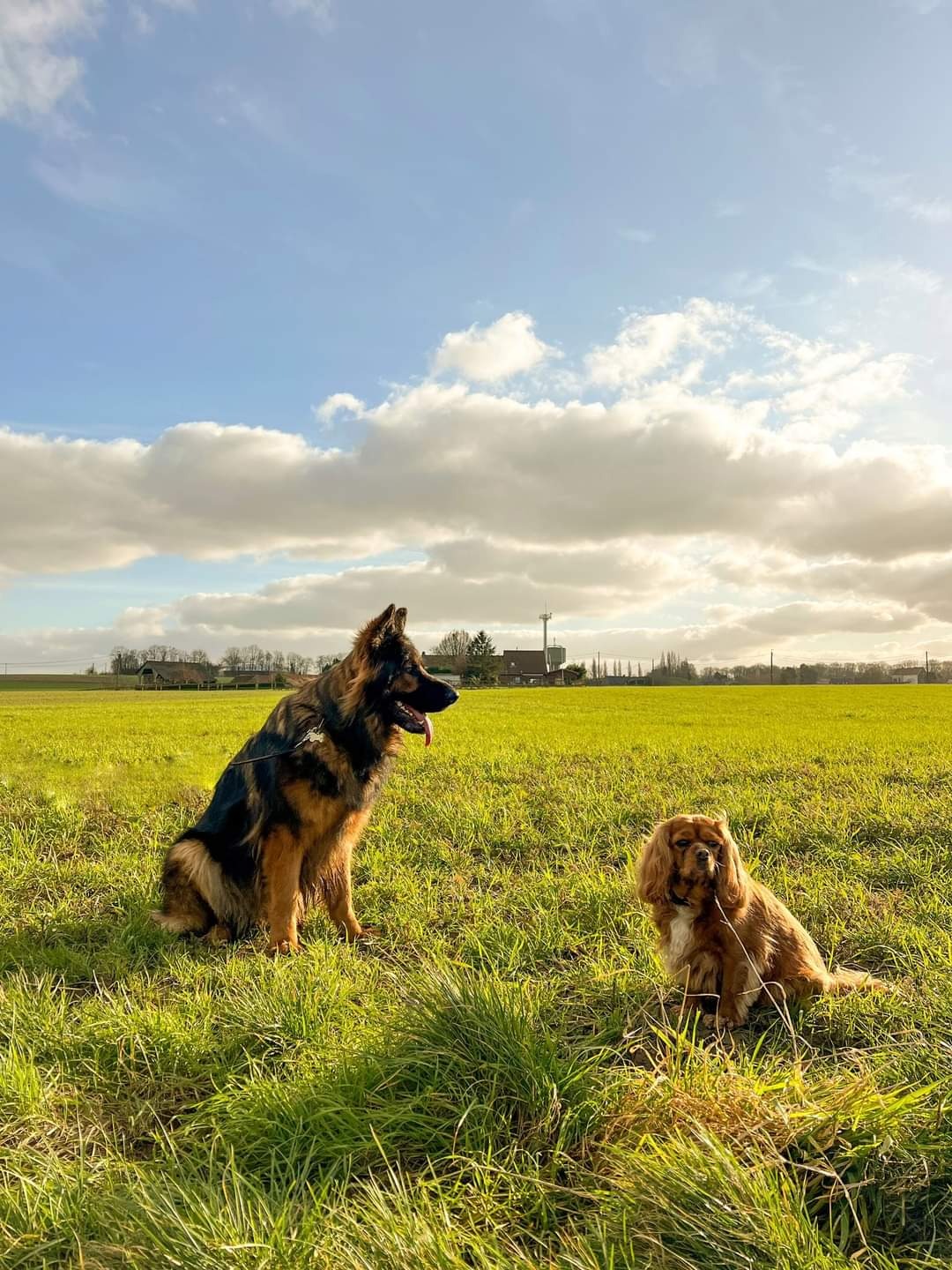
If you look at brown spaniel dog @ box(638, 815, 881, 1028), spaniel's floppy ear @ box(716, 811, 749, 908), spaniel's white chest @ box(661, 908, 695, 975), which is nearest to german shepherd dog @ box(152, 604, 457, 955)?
brown spaniel dog @ box(638, 815, 881, 1028)

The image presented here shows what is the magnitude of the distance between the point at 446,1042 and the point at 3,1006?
2.40 m

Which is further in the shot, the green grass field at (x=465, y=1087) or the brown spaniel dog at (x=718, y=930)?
the brown spaniel dog at (x=718, y=930)

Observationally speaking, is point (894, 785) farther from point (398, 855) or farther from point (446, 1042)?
point (446, 1042)

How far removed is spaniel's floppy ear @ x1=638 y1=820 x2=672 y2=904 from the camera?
366cm

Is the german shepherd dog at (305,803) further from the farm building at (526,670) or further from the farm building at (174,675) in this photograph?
the farm building at (526,670)

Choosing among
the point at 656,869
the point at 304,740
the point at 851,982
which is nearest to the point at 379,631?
the point at 304,740

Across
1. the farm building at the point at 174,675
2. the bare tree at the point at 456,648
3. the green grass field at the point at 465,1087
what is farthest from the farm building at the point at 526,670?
the green grass field at the point at 465,1087

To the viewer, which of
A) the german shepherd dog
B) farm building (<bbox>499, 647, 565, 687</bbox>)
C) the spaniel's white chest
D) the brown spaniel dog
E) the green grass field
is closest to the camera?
the green grass field

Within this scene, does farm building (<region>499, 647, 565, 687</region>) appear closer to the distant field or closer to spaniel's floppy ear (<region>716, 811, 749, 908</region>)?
the distant field

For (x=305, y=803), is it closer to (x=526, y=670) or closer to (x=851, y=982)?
(x=851, y=982)

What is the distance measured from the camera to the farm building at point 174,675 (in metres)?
76.6

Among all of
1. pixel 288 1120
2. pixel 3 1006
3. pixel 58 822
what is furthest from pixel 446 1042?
pixel 58 822

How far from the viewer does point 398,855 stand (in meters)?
6.64

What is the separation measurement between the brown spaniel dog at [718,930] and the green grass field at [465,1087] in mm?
167
